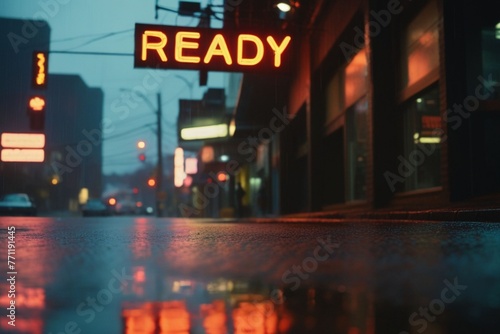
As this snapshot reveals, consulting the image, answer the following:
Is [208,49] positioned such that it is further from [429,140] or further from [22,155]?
[22,155]

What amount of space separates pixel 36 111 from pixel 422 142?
14214 millimetres

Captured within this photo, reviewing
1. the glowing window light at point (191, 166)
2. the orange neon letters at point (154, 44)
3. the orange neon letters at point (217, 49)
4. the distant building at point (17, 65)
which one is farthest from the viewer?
the glowing window light at point (191, 166)

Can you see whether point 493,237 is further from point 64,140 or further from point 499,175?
point 64,140

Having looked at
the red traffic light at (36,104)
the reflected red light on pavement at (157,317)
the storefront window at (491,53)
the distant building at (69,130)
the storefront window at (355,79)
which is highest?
the distant building at (69,130)

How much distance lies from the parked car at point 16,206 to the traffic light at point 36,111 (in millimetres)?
8578

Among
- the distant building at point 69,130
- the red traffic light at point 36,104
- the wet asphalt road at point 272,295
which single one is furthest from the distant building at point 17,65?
the distant building at point 69,130

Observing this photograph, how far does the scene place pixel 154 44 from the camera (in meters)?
13.5

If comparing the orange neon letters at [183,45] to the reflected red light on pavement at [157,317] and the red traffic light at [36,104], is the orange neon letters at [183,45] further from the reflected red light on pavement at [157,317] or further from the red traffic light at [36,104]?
the reflected red light on pavement at [157,317]

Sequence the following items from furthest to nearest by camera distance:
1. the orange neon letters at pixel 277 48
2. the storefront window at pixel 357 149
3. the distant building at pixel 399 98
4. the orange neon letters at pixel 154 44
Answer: the orange neon letters at pixel 277 48, the orange neon letters at pixel 154 44, the storefront window at pixel 357 149, the distant building at pixel 399 98

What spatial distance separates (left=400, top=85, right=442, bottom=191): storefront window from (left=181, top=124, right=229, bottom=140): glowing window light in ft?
57.3

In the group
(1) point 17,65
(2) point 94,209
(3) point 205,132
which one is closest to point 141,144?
(2) point 94,209

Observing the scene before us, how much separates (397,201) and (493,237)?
8.45m

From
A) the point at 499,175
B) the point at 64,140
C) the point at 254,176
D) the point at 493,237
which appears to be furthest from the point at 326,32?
the point at 64,140

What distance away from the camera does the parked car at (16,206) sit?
2714 centimetres
